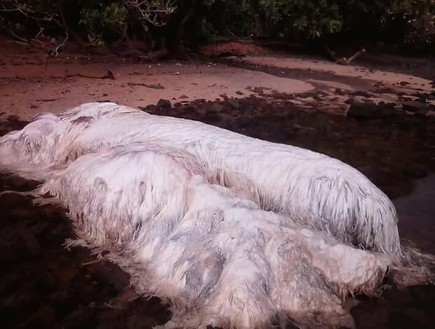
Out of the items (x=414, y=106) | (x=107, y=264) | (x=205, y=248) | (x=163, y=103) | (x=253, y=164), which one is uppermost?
(x=253, y=164)

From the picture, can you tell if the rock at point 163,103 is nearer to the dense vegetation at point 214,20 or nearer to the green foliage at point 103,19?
the dense vegetation at point 214,20

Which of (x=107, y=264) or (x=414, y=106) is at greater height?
(x=107, y=264)

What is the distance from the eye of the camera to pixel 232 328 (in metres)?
2.88

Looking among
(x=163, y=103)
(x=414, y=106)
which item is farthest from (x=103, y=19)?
(x=414, y=106)

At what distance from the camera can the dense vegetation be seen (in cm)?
1111

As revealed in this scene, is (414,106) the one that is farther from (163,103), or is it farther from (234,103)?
(163,103)

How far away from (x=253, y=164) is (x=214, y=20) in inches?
385

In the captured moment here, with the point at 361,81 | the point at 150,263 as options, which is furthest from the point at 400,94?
the point at 150,263

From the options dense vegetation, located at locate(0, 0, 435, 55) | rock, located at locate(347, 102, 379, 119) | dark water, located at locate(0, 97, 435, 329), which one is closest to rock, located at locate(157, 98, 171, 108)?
dark water, located at locate(0, 97, 435, 329)

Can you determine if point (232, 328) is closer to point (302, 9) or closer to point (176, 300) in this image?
point (176, 300)

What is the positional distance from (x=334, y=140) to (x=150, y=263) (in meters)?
3.74

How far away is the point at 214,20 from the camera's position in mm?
13164

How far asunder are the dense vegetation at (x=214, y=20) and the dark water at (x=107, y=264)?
17.7ft

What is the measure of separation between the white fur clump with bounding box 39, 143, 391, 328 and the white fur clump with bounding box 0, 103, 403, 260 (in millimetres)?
175
